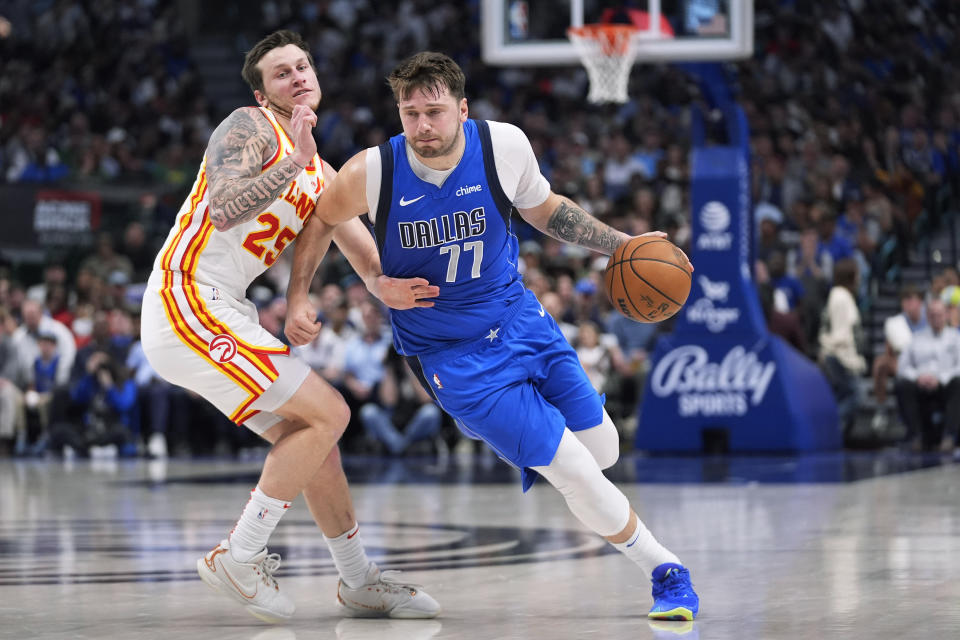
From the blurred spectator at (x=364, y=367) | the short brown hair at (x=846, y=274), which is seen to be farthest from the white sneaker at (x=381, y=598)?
the short brown hair at (x=846, y=274)

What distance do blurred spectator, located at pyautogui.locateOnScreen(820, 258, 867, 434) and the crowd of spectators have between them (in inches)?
0.9

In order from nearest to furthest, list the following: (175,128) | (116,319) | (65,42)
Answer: (116,319) → (175,128) → (65,42)

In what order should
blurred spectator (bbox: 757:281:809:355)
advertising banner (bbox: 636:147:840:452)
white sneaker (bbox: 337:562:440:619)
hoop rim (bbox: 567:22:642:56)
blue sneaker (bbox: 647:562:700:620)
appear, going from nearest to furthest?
1. blue sneaker (bbox: 647:562:700:620)
2. white sneaker (bbox: 337:562:440:619)
3. hoop rim (bbox: 567:22:642:56)
4. advertising banner (bbox: 636:147:840:452)
5. blurred spectator (bbox: 757:281:809:355)

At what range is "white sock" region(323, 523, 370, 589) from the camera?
17.7 feet

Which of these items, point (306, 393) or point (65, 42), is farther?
point (65, 42)

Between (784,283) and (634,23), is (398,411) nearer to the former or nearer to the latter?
(784,283)

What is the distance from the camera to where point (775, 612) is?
16.5ft

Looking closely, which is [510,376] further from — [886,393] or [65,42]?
[65,42]

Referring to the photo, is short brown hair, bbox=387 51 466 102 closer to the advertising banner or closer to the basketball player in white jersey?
the basketball player in white jersey

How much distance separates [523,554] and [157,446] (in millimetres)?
8863

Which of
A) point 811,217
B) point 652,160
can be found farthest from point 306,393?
point 652,160

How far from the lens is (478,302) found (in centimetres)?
525

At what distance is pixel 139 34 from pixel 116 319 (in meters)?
10.8

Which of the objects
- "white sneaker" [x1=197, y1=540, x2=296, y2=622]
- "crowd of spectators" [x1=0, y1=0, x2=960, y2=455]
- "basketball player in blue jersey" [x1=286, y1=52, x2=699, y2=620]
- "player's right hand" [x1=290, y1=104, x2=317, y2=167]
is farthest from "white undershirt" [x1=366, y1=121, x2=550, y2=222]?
"crowd of spectators" [x1=0, y1=0, x2=960, y2=455]
